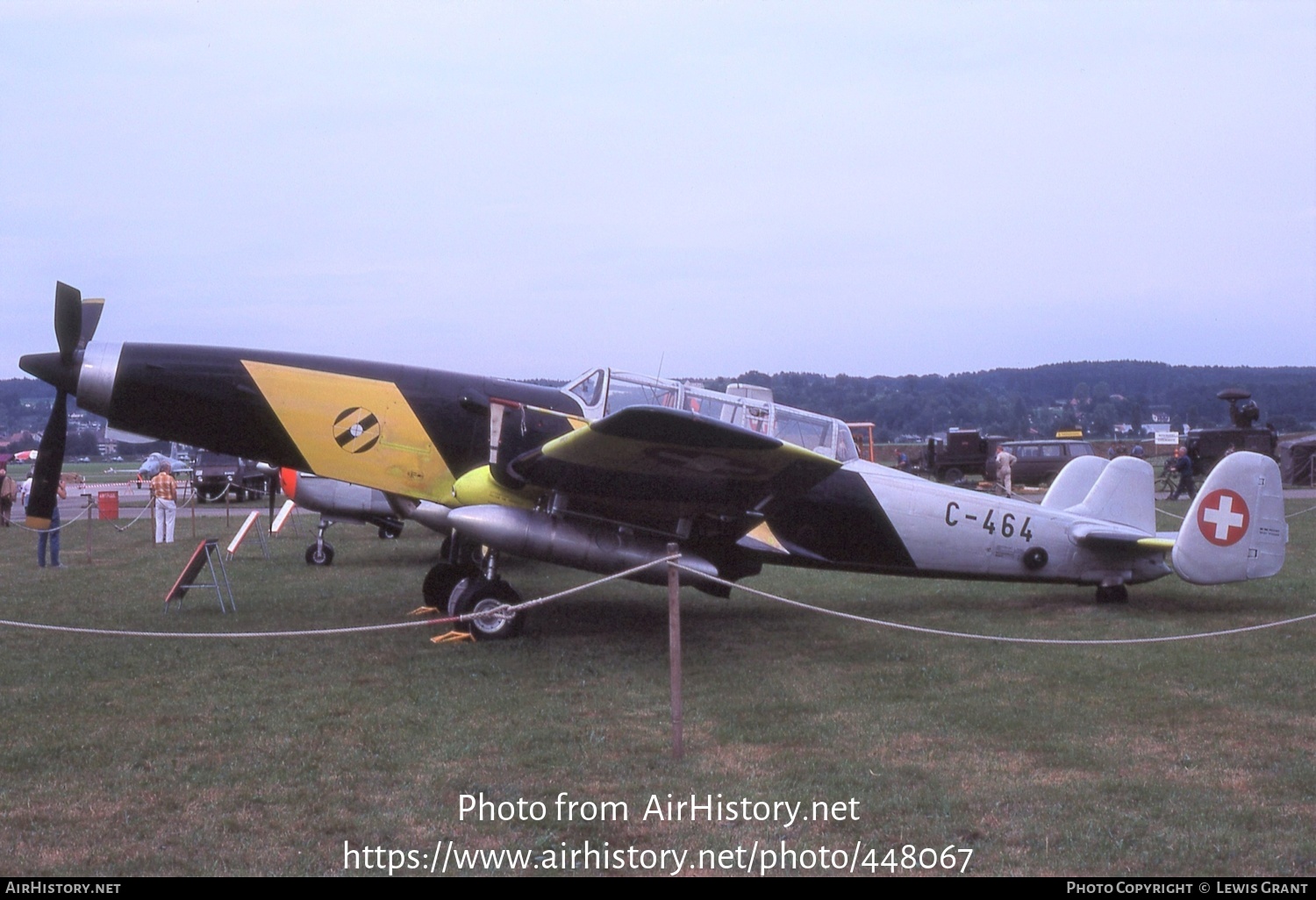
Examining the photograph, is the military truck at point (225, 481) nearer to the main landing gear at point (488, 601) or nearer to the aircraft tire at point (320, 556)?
the aircraft tire at point (320, 556)

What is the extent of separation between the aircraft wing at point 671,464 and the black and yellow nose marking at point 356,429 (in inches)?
51.2

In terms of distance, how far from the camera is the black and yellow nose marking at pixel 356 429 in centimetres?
906

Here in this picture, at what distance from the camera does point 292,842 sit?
→ 14.3ft

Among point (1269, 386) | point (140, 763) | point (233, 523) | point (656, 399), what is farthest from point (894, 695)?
point (1269, 386)

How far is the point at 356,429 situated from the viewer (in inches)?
358

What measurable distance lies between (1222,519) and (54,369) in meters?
10.0

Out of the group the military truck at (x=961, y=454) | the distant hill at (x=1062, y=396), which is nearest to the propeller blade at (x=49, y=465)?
the military truck at (x=961, y=454)

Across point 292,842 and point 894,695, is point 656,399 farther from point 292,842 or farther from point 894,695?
point 292,842

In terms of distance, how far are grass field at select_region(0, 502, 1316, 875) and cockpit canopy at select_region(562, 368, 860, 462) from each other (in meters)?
1.73

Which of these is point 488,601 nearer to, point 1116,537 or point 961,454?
point 1116,537

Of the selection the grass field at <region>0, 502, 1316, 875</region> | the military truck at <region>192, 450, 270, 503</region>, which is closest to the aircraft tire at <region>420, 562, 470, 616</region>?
the grass field at <region>0, 502, 1316, 875</region>

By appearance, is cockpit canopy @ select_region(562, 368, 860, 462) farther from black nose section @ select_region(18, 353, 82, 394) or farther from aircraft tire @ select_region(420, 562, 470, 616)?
black nose section @ select_region(18, 353, 82, 394)

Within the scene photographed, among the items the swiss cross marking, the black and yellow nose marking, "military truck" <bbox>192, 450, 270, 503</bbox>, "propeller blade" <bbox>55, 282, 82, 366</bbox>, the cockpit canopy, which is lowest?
"military truck" <bbox>192, 450, 270, 503</bbox>

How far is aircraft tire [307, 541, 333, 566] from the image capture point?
1576 centimetres
